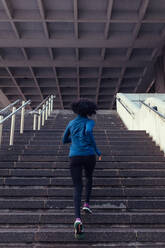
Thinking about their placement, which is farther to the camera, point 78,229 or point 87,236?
point 87,236

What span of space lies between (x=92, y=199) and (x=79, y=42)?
12407 millimetres

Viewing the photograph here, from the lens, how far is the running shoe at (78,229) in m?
2.34

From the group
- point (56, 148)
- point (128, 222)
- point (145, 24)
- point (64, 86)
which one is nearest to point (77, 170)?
point (128, 222)

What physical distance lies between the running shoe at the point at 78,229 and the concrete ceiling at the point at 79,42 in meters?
11.1

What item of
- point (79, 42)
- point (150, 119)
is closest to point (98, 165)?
point (150, 119)

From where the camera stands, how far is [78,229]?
237 cm

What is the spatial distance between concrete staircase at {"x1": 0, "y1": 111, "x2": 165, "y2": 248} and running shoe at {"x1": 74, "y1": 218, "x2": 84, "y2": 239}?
97mm

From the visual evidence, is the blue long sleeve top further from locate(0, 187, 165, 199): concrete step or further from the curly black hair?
locate(0, 187, 165, 199): concrete step

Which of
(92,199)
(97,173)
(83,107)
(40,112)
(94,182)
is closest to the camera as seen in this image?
(83,107)

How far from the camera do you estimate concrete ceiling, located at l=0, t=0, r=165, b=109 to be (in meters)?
11.7

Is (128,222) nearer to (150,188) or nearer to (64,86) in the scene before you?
(150,188)

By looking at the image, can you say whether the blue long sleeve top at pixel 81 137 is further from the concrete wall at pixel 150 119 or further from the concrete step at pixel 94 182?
the concrete wall at pixel 150 119

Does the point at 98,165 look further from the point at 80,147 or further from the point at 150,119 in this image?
the point at 150,119

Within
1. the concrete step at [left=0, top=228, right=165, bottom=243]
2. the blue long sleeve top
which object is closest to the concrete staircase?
the concrete step at [left=0, top=228, right=165, bottom=243]
